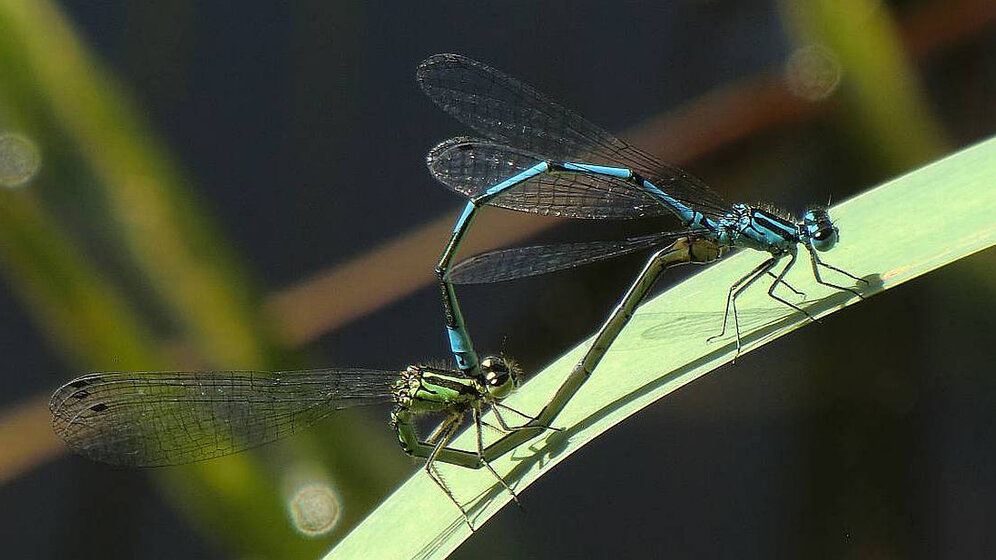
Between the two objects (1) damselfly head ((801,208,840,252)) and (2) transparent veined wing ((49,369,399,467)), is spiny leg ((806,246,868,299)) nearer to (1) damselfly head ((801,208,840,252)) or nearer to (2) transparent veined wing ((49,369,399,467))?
(1) damselfly head ((801,208,840,252))

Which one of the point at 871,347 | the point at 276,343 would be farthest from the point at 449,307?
the point at 871,347

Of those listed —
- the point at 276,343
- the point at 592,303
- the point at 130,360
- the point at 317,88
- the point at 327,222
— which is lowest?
the point at 592,303

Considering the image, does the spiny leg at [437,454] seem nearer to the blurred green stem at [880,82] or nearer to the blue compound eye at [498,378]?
the blue compound eye at [498,378]

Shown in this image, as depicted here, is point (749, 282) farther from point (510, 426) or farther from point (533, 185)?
point (533, 185)

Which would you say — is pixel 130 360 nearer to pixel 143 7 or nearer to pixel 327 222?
pixel 327 222

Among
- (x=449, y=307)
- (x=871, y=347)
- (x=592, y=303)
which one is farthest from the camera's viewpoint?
(x=592, y=303)

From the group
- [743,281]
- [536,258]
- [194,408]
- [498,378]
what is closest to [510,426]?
[498,378]
